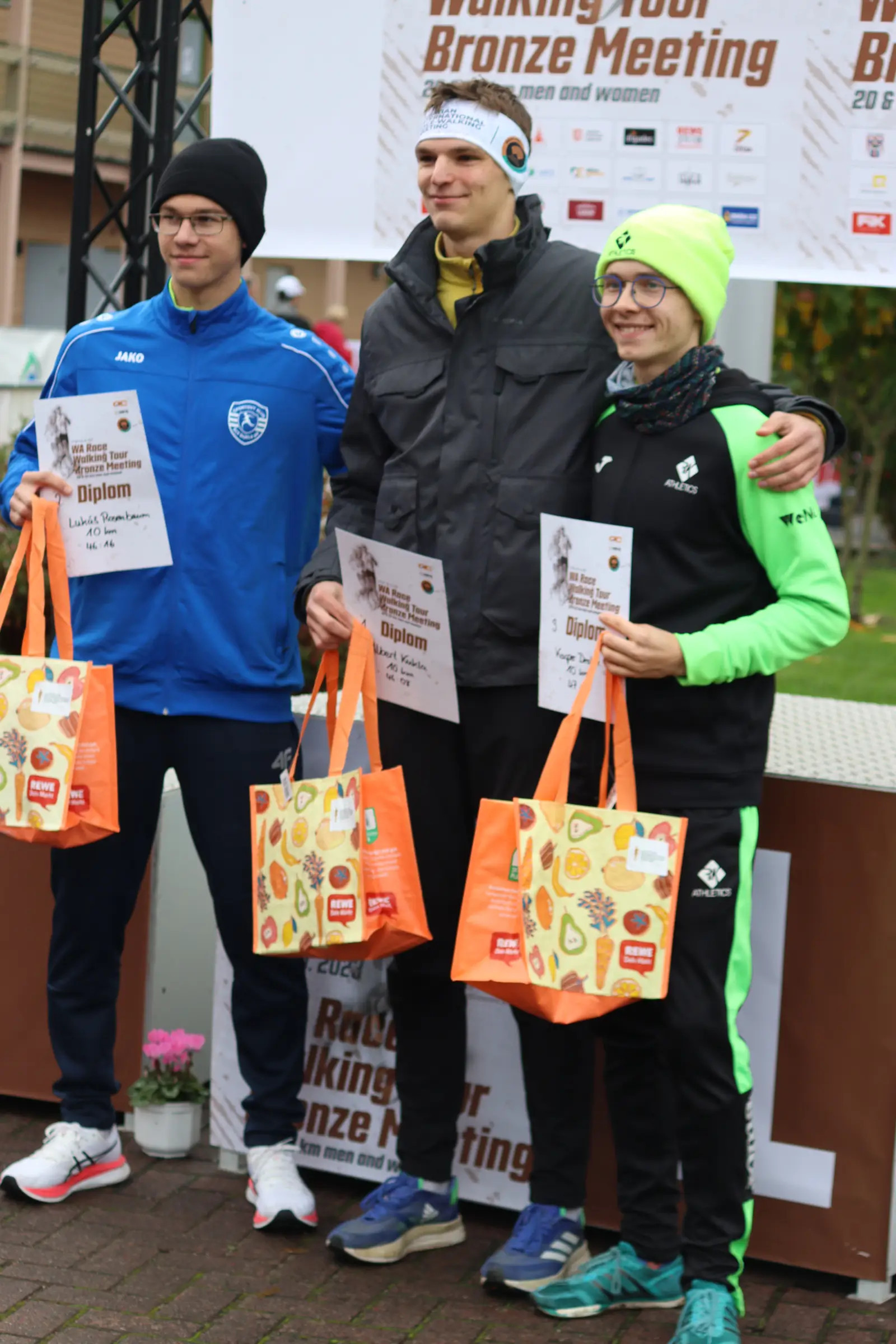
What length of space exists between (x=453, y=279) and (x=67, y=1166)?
212 centimetres

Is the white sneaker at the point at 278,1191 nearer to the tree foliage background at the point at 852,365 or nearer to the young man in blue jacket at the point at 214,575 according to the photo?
the young man in blue jacket at the point at 214,575

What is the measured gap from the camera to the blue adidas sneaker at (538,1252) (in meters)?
3.46

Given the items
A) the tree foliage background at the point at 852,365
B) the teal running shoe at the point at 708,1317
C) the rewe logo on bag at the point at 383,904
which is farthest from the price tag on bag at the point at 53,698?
the tree foliage background at the point at 852,365

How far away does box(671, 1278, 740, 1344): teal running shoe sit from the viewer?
122 inches

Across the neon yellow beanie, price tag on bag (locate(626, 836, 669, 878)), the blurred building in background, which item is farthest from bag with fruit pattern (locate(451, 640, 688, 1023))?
the blurred building in background

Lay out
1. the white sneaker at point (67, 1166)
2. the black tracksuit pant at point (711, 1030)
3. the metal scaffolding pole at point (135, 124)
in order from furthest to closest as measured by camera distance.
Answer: the metal scaffolding pole at point (135, 124) → the white sneaker at point (67, 1166) → the black tracksuit pant at point (711, 1030)

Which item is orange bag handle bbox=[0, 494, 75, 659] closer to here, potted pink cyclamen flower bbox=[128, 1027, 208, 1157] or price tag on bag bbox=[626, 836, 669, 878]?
potted pink cyclamen flower bbox=[128, 1027, 208, 1157]

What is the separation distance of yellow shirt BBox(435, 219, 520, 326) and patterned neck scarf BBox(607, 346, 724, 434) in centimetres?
44

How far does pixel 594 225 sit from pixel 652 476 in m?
1.57

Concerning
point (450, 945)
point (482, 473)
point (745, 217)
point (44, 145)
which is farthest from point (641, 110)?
point (44, 145)

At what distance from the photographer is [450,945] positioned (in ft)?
11.6

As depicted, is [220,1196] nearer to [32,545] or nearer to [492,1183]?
[492,1183]

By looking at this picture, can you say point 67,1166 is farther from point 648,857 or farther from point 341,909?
point 648,857

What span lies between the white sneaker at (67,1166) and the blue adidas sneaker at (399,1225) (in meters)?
0.60
